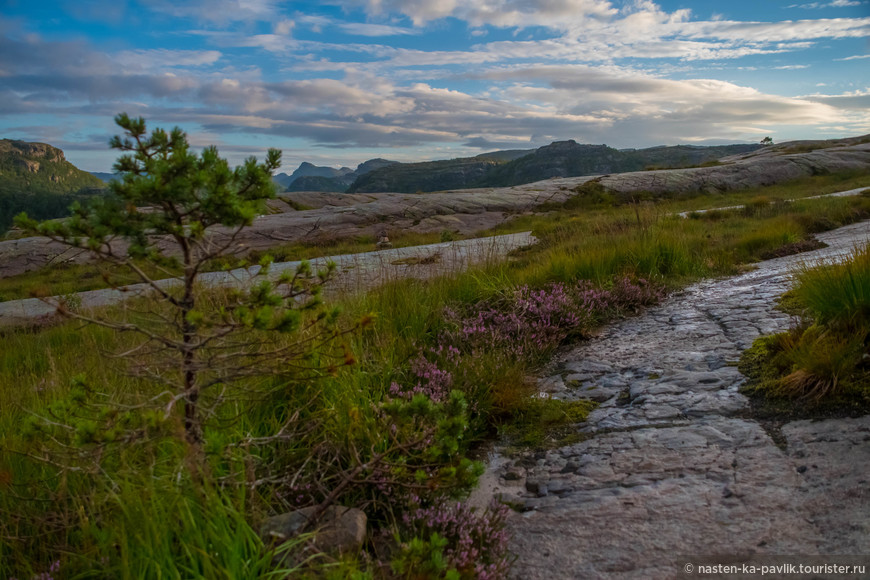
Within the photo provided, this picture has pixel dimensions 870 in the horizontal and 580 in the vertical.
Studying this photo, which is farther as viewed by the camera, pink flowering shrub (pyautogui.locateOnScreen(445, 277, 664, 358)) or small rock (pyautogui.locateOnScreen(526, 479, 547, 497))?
pink flowering shrub (pyautogui.locateOnScreen(445, 277, 664, 358))

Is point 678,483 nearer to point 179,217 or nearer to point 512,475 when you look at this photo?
point 512,475

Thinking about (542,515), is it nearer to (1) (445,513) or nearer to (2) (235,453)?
(1) (445,513)

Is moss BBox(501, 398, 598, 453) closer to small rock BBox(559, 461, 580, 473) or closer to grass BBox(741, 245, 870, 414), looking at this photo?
small rock BBox(559, 461, 580, 473)

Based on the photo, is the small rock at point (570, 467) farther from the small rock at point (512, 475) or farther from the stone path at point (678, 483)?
the small rock at point (512, 475)

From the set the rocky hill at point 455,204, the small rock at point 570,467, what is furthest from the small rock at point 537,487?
the rocky hill at point 455,204

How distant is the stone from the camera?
216 centimetres

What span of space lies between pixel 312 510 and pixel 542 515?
1151mm

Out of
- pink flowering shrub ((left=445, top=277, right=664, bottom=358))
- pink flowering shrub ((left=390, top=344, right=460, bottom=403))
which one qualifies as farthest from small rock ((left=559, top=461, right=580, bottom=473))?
pink flowering shrub ((left=445, top=277, right=664, bottom=358))

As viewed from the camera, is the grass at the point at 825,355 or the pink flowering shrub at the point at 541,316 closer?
the grass at the point at 825,355

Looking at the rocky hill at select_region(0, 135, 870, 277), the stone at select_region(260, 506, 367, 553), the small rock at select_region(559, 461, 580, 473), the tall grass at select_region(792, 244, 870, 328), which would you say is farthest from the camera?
the rocky hill at select_region(0, 135, 870, 277)

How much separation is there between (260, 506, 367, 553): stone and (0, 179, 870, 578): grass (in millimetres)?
84

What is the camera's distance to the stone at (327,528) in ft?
7.09

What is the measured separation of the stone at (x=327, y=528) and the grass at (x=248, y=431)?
3.3 inches

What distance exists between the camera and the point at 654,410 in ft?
11.4
